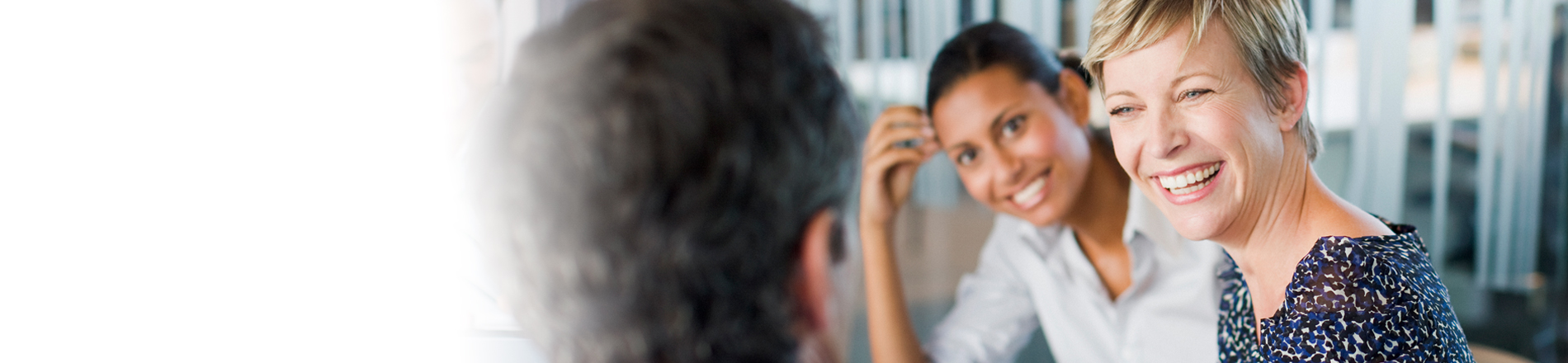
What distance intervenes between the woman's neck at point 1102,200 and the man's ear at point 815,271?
0.67 m

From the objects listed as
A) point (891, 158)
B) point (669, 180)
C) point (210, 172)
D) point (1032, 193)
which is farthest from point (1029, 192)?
point (210, 172)

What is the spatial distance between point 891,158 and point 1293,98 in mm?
505

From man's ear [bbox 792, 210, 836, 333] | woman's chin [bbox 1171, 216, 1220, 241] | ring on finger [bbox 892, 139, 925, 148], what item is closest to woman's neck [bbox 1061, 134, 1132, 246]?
ring on finger [bbox 892, 139, 925, 148]

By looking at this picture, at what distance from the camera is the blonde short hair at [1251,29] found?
0.56 metres

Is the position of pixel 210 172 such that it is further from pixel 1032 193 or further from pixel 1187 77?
pixel 1032 193

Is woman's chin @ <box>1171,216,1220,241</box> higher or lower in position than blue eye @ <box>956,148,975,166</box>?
lower

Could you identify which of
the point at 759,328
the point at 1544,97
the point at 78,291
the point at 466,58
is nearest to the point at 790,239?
the point at 759,328

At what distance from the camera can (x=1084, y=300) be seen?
113 cm

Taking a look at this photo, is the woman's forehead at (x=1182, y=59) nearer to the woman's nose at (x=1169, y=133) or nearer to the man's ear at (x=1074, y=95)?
the woman's nose at (x=1169, y=133)

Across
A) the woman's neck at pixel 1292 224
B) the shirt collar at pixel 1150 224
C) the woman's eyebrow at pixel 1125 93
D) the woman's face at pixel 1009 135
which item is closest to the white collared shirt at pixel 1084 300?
the shirt collar at pixel 1150 224

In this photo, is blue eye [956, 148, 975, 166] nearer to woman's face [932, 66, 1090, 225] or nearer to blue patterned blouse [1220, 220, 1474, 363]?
woman's face [932, 66, 1090, 225]

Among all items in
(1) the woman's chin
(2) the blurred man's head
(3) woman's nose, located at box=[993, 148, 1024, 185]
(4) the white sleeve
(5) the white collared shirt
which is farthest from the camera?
(4) the white sleeve

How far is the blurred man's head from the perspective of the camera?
0.48m

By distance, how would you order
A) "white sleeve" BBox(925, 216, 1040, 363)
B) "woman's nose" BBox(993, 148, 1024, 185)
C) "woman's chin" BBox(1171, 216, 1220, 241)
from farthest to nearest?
1. "white sleeve" BBox(925, 216, 1040, 363)
2. "woman's nose" BBox(993, 148, 1024, 185)
3. "woman's chin" BBox(1171, 216, 1220, 241)
